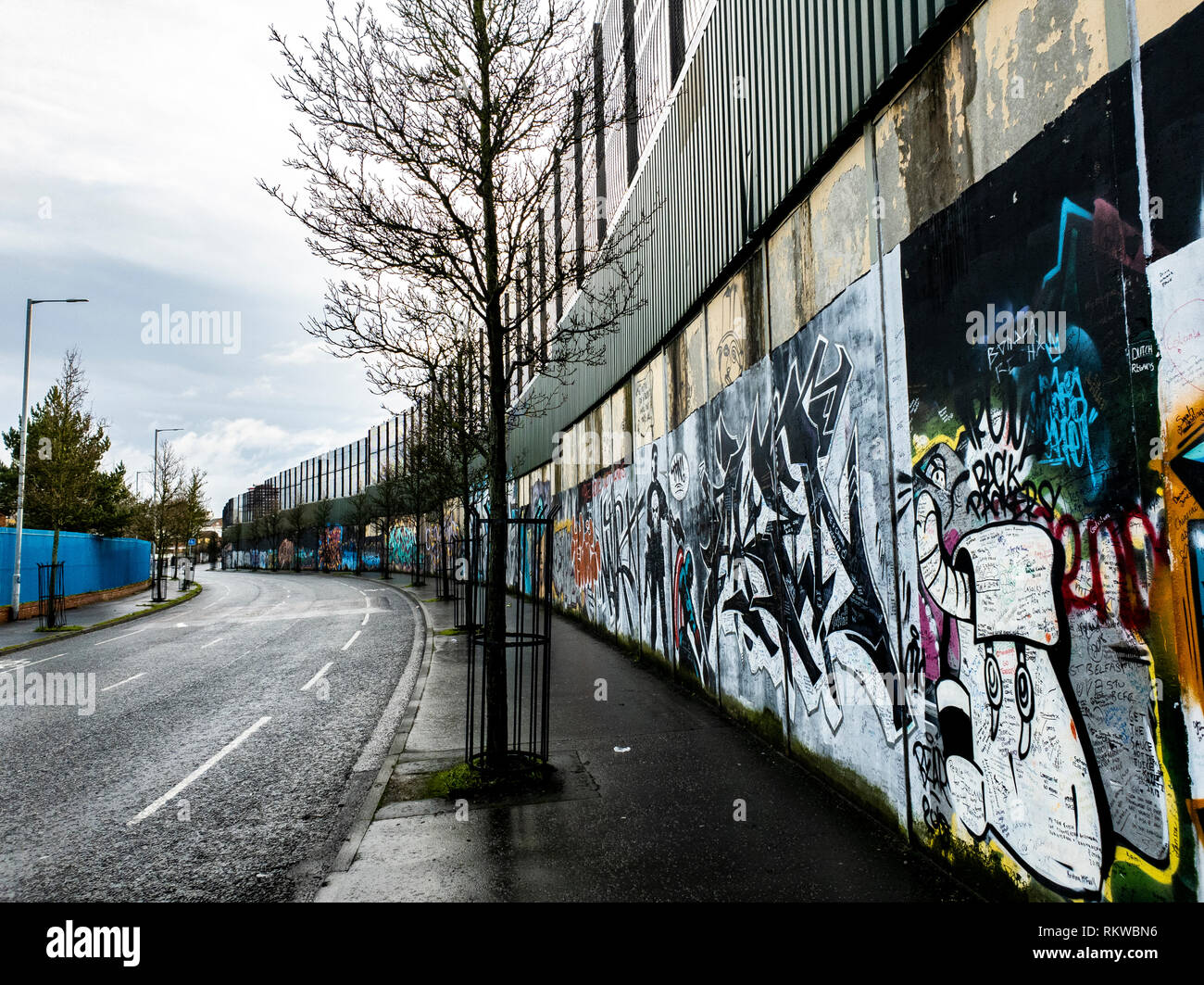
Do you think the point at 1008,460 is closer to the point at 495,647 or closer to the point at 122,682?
the point at 495,647

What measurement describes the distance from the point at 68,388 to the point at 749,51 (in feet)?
79.1

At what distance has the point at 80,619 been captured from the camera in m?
21.9

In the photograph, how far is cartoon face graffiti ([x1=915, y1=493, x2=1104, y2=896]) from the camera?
3.03 metres

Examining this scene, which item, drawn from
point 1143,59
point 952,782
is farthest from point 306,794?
point 1143,59

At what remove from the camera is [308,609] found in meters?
23.3

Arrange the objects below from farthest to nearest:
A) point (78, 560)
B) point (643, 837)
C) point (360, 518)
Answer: point (360, 518), point (78, 560), point (643, 837)

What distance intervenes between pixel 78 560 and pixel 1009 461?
3205 centimetres

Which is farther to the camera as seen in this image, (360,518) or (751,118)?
(360,518)

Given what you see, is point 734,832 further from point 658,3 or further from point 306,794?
point 658,3

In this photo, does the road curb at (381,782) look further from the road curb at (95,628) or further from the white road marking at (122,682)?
the road curb at (95,628)

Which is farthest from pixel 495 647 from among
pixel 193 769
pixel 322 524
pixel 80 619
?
pixel 322 524

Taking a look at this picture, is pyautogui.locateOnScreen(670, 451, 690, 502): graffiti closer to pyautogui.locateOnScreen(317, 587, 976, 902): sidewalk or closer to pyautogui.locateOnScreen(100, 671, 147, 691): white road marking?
pyautogui.locateOnScreen(317, 587, 976, 902): sidewalk

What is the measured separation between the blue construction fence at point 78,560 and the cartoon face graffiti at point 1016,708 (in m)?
25.1

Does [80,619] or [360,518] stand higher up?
[360,518]
